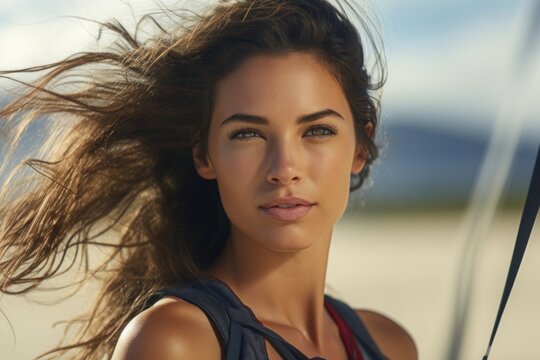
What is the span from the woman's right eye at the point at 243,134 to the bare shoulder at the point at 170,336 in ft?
1.43

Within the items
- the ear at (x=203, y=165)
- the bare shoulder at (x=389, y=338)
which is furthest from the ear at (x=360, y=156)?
the bare shoulder at (x=389, y=338)

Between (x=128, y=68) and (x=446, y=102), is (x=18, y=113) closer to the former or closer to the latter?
(x=128, y=68)

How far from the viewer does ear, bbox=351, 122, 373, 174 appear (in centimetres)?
288

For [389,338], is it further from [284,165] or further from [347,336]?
[284,165]

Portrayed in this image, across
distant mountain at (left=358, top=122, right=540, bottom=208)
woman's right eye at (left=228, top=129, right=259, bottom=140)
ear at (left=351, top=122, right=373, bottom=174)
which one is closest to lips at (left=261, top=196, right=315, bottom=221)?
woman's right eye at (left=228, top=129, right=259, bottom=140)

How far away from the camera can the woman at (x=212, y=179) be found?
2.46 m

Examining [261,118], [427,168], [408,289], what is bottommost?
[408,289]

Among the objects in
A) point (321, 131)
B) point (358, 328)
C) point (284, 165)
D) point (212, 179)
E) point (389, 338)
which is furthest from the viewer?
point (389, 338)

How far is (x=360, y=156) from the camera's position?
291cm

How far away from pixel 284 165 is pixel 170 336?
49 centimetres

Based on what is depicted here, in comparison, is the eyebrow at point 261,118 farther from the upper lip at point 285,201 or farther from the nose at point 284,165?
the upper lip at point 285,201

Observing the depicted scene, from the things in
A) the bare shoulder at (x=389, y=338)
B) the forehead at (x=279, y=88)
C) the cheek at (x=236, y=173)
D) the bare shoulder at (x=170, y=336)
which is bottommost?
the bare shoulder at (x=389, y=338)

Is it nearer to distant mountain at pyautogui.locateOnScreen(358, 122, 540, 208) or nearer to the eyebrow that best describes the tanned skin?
the eyebrow

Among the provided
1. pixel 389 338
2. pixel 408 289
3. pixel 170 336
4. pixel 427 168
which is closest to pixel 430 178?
pixel 427 168
